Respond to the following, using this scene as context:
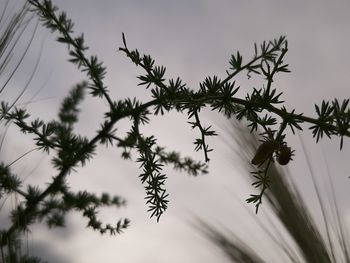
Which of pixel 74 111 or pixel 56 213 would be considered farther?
pixel 74 111

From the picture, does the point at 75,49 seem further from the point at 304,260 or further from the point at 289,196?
the point at 304,260

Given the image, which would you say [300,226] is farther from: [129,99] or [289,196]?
[129,99]

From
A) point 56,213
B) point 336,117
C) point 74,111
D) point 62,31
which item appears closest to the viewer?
point 336,117

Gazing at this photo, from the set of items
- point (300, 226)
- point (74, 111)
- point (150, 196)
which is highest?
point (74, 111)

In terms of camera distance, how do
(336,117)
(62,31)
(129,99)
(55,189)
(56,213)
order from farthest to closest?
(56,213)
(55,189)
(62,31)
(129,99)
(336,117)

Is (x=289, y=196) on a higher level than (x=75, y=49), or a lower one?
lower

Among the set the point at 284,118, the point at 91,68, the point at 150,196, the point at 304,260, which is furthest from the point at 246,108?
the point at 91,68

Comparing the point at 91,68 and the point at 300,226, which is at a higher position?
the point at 91,68

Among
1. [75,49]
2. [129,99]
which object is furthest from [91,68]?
[129,99]

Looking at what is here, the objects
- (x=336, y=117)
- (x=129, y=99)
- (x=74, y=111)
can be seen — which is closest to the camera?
(x=336, y=117)
